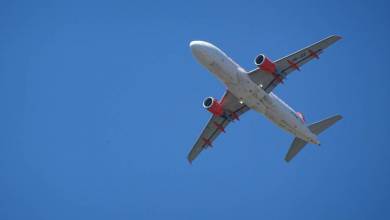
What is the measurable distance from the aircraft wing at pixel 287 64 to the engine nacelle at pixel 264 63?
0.54 metres

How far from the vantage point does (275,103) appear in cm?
5091

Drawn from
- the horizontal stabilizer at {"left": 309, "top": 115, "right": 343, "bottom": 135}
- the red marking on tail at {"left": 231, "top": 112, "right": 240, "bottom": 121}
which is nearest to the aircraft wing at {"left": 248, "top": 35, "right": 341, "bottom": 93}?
the red marking on tail at {"left": 231, "top": 112, "right": 240, "bottom": 121}

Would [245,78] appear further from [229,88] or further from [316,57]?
[316,57]

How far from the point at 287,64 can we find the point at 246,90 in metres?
4.71

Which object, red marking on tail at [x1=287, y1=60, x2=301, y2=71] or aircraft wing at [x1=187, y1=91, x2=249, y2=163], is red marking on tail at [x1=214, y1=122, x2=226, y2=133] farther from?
red marking on tail at [x1=287, y1=60, x2=301, y2=71]

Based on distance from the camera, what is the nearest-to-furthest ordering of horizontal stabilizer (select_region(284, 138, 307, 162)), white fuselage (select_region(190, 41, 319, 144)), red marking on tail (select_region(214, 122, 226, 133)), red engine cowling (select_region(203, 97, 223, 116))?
white fuselage (select_region(190, 41, 319, 144))
red engine cowling (select_region(203, 97, 223, 116))
horizontal stabilizer (select_region(284, 138, 307, 162))
red marking on tail (select_region(214, 122, 226, 133))

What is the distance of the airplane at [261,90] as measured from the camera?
1902 inches

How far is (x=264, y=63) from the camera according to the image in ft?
167

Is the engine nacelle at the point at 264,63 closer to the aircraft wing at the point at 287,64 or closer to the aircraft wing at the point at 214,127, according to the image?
the aircraft wing at the point at 287,64

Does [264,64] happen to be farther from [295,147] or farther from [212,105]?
[295,147]

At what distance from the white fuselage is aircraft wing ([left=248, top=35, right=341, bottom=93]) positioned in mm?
1588

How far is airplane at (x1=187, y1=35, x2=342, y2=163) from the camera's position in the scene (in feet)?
159

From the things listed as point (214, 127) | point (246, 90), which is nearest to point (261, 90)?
point (246, 90)

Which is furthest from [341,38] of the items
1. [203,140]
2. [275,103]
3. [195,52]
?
[203,140]
